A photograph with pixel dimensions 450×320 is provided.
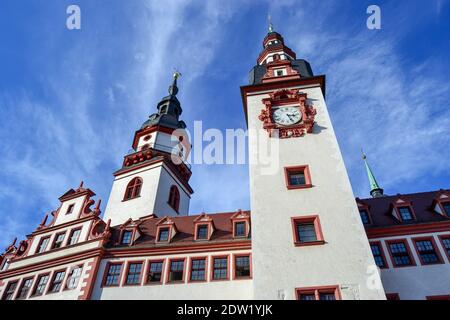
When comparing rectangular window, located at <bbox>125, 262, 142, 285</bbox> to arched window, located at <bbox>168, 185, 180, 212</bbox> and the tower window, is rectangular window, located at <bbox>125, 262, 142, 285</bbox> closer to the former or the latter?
the tower window

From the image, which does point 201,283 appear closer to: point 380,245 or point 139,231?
point 139,231

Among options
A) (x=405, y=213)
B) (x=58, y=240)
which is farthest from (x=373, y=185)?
(x=58, y=240)

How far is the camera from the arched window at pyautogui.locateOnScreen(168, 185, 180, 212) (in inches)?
1435

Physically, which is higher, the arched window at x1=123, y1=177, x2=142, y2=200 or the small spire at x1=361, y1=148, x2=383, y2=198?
the small spire at x1=361, y1=148, x2=383, y2=198

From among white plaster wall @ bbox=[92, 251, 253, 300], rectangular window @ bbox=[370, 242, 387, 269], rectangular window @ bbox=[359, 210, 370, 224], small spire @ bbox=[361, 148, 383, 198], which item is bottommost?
white plaster wall @ bbox=[92, 251, 253, 300]

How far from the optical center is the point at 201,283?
21.4m

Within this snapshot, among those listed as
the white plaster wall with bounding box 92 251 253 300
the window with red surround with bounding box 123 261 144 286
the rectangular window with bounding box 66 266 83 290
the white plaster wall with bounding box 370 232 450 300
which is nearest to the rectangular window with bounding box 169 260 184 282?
the white plaster wall with bounding box 92 251 253 300

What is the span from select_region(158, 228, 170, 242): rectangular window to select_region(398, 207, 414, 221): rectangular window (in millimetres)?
17242

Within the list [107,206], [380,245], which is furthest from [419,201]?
[107,206]

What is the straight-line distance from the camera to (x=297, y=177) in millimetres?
22000

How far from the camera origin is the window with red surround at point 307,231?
59.3ft

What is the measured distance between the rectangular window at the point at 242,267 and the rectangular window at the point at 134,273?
667 centimetres

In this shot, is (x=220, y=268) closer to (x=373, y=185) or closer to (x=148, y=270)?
(x=148, y=270)

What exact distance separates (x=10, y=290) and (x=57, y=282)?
4.42m
